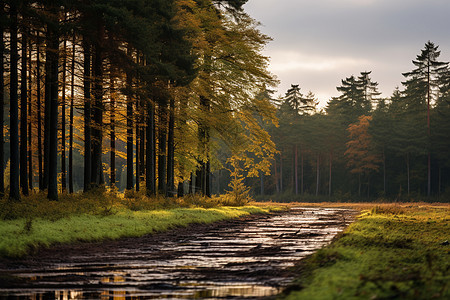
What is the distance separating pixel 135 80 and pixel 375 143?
6141 cm

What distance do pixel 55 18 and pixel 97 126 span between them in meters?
5.58

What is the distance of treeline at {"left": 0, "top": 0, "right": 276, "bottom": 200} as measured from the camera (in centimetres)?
2203

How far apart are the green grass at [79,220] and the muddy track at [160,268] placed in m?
0.53

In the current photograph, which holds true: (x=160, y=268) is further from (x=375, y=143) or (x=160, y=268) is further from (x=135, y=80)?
(x=375, y=143)

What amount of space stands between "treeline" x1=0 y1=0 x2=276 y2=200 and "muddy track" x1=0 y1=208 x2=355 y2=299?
29.3 ft

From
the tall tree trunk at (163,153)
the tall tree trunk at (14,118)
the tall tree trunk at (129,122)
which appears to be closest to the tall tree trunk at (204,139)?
the tall tree trunk at (163,153)

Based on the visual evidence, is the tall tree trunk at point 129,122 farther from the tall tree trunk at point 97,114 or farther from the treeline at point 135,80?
the tall tree trunk at point 97,114

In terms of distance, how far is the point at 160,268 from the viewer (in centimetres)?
990

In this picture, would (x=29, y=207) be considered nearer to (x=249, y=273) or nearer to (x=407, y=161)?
(x=249, y=273)

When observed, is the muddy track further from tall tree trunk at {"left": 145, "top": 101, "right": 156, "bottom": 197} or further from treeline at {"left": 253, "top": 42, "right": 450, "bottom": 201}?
treeline at {"left": 253, "top": 42, "right": 450, "bottom": 201}

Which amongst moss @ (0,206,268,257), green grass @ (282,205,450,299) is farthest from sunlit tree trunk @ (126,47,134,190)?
green grass @ (282,205,450,299)

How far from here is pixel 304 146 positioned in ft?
299

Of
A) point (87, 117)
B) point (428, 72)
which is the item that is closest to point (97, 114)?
point (87, 117)

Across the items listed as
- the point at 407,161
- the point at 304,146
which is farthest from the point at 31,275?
the point at 304,146
